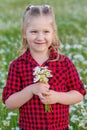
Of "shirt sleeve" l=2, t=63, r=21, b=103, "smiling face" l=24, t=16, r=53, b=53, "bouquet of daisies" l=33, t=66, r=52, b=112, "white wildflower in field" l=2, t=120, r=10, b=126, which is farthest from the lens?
"white wildflower in field" l=2, t=120, r=10, b=126

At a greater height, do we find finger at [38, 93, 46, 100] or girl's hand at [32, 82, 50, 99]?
girl's hand at [32, 82, 50, 99]

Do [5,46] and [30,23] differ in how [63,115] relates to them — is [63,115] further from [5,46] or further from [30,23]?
[5,46]

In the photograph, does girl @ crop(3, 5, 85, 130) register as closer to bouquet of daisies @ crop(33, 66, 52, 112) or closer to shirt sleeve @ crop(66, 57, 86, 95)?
shirt sleeve @ crop(66, 57, 86, 95)

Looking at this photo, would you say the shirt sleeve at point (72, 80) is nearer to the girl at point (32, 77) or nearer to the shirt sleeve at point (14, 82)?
the girl at point (32, 77)

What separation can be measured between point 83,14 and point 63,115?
359 inches

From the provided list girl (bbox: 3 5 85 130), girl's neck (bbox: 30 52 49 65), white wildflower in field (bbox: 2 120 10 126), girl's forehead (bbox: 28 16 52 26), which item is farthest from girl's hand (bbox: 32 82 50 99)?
white wildflower in field (bbox: 2 120 10 126)

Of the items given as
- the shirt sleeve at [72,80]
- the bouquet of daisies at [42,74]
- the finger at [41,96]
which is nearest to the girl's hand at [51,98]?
the finger at [41,96]

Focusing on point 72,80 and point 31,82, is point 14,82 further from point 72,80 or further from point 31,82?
point 72,80

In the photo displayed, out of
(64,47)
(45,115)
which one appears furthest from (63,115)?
(64,47)

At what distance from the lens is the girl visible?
4.04 meters

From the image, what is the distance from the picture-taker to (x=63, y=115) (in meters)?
4.19

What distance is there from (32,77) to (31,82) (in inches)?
1.5

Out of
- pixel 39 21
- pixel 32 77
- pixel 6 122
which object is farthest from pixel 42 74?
pixel 6 122

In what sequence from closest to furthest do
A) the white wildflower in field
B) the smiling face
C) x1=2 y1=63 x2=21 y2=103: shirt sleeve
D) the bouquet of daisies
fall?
the bouquet of daisies
the smiling face
x1=2 y1=63 x2=21 y2=103: shirt sleeve
the white wildflower in field
